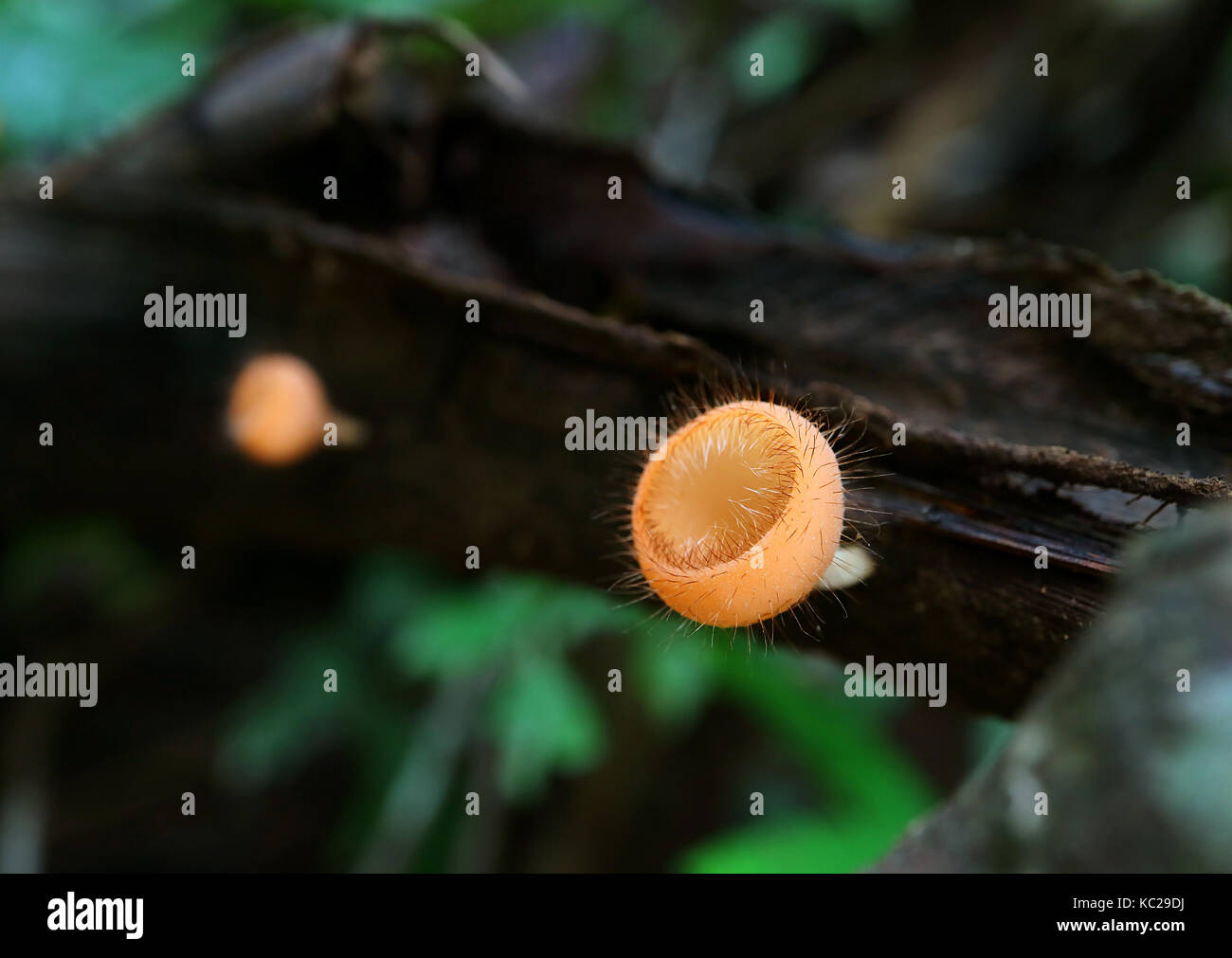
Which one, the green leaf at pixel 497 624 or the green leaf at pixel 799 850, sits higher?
the green leaf at pixel 497 624

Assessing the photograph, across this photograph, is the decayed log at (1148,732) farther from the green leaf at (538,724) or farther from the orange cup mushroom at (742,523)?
the green leaf at (538,724)

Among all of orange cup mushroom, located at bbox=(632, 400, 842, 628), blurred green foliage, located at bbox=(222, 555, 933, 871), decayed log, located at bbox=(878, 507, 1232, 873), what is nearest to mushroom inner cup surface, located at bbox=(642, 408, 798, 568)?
orange cup mushroom, located at bbox=(632, 400, 842, 628)

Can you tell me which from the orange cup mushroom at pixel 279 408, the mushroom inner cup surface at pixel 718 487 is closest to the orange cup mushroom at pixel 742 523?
the mushroom inner cup surface at pixel 718 487

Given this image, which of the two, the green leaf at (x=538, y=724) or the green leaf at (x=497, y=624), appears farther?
the green leaf at (x=538, y=724)

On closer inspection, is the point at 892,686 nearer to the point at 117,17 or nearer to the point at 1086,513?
the point at 1086,513

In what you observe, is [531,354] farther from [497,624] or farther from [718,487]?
[497,624]

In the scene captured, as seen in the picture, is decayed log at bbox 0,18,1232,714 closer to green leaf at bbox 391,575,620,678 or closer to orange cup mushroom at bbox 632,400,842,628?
orange cup mushroom at bbox 632,400,842,628

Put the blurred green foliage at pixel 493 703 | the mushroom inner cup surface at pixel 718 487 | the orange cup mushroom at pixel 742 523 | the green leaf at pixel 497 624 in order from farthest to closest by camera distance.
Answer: the blurred green foliage at pixel 493 703 → the green leaf at pixel 497 624 → the mushroom inner cup surface at pixel 718 487 → the orange cup mushroom at pixel 742 523
